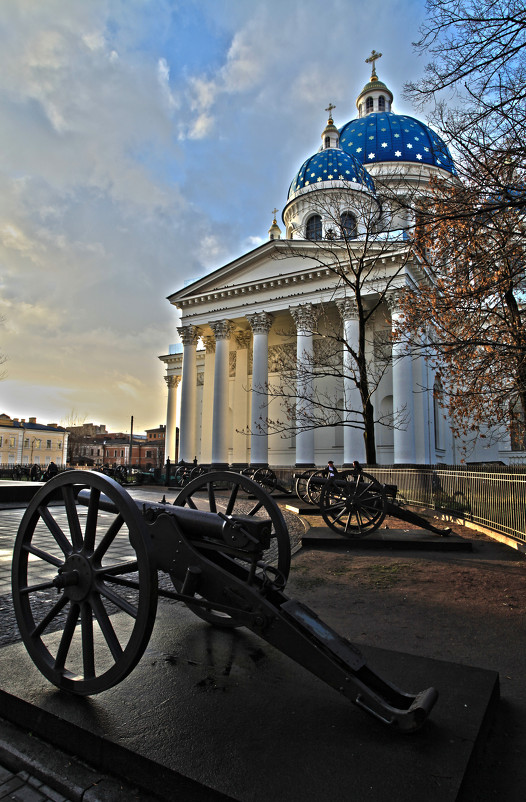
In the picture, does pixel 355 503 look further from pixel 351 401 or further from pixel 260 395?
pixel 260 395

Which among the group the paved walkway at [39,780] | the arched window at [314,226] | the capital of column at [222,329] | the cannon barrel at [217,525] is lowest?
the paved walkway at [39,780]

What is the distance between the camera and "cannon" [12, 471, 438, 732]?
2143 millimetres

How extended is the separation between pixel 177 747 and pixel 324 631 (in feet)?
2.55

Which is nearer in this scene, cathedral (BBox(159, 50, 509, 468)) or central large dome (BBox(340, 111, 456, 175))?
cathedral (BBox(159, 50, 509, 468))

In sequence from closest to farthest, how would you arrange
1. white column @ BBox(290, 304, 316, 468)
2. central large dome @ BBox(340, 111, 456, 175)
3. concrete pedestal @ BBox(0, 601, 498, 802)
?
concrete pedestal @ BBox(0, 601, 498, 802) < white column @ BBox(290, 304, 316, 468) < central large dome @ BBox(340, 111, 456, 175)

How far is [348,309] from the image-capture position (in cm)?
2762

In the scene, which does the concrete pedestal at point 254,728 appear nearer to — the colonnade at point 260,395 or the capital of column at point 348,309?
the colonnade at point 260,395

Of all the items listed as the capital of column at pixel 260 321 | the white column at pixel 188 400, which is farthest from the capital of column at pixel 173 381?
the capital of column at pixel 260 321

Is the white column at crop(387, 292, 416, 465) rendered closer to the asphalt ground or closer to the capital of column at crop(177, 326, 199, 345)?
the capital of column at crop(177, 326, 199, 345)

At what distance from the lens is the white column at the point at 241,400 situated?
34.9m

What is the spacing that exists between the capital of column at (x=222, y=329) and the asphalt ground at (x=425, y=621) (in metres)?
25.1

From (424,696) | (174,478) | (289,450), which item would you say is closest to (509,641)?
(424,696)

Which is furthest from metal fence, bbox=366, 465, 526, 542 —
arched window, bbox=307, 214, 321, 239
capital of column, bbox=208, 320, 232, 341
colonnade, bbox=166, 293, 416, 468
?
arched window, bbox=307, 214, 321, 239

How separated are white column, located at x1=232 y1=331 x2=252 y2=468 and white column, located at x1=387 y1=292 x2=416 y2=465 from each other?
1180 cm
